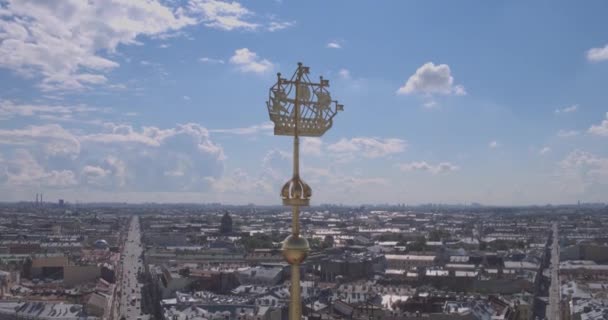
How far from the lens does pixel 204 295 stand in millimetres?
74000

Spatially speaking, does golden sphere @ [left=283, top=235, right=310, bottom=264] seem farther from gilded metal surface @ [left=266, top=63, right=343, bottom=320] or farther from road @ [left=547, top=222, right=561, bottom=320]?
road @ [left=547, top=222, right=561, bottom=320]

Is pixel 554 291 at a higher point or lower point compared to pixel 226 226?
lower

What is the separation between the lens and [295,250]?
8.45 m

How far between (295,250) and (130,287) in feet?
283

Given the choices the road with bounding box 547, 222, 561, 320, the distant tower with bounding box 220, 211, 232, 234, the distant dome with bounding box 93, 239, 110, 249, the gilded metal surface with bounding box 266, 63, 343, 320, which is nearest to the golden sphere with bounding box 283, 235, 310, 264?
the gilded metal surface with bounding box 266, 63, 343, 320

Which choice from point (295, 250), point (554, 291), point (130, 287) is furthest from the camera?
point (130, 287)

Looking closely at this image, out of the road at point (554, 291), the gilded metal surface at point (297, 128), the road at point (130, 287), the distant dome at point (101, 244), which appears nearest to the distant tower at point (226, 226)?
the road at point (130, 287)

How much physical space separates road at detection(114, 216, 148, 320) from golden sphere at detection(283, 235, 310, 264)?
6281 cm

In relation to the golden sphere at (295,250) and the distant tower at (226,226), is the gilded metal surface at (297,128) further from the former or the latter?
the distant tower at (226,226)

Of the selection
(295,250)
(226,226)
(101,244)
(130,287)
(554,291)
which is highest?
(295,250)

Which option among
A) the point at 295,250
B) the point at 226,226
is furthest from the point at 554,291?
the point at 226,226

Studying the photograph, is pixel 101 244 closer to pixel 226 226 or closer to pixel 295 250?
pixel 226 226

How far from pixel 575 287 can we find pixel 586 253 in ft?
165

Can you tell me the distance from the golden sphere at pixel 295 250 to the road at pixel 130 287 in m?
62.8
